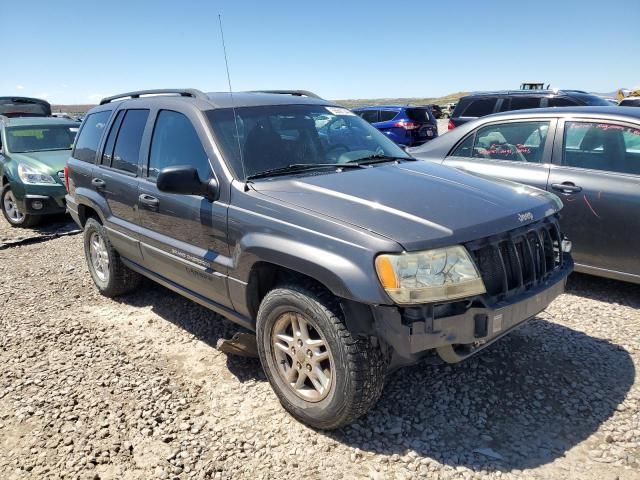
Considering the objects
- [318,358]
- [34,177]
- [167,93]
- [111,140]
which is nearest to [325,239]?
[318,358]

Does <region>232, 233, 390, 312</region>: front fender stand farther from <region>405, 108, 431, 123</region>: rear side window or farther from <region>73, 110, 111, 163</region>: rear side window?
<region>405, 108, 431, 123</region>: rear side window

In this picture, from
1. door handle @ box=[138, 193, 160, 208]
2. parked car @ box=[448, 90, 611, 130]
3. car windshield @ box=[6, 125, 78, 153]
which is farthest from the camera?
parked car @ box=[448, 90, 611, 130]

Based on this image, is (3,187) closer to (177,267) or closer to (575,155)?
(177,267)

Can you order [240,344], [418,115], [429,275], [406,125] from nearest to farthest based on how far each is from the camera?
1. [429,275]
2. [240,344]
3. [406,125]
4. [418,115]

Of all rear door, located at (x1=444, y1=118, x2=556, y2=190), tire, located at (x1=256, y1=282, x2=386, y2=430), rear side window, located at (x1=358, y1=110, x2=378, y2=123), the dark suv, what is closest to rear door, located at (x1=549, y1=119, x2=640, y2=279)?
rear door, located at (x1=444, y1=118, x2=556, y2=190)

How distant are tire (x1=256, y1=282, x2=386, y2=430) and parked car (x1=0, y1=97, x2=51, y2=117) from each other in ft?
42.8

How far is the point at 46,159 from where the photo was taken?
27.6 feet

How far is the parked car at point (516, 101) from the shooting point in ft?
32.3

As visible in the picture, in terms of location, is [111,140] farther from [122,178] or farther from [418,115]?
[418,115]

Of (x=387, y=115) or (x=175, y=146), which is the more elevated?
(x=175, y=146)

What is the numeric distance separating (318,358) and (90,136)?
3599 mm

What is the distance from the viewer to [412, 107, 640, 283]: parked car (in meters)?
4.13

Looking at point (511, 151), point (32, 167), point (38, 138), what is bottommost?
point (32, 167)

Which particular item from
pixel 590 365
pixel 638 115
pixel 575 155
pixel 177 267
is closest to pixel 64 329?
pixel 177 267
